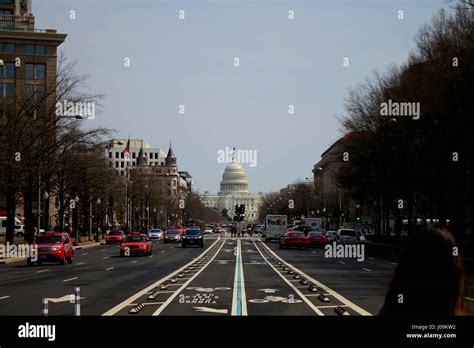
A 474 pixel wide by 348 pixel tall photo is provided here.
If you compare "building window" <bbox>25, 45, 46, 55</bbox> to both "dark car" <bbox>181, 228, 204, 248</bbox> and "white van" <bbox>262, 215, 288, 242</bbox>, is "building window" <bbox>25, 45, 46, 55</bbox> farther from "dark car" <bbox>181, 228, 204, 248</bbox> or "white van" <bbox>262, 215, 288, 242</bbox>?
"dark car" <bbox>181, 228, 204, 248</bbox>

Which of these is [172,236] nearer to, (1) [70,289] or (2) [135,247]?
(2) [135,247]

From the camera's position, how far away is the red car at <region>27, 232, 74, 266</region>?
40406mm

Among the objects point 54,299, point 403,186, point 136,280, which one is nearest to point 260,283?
point 136,280

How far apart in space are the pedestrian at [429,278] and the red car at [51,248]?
37.5 m

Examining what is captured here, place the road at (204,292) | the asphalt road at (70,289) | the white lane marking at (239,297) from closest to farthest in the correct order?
the white lane marking at (239,297), the road at (204,292), the asphalt road at (70,289)

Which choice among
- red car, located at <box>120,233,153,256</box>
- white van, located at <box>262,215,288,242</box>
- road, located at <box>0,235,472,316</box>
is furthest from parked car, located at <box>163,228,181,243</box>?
road, located at <box>0,235,472,316</box>

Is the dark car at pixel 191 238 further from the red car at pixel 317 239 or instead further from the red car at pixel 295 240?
the red car at pixel 317 239

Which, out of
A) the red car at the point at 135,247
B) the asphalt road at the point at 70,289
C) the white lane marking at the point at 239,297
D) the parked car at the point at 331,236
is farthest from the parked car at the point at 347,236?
the white lane marking at the point at 239,297

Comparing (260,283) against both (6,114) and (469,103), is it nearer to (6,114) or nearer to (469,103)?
(469,103)

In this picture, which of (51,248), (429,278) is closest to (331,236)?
(51,248)

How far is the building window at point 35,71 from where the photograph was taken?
10644 cm

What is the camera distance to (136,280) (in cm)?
2677

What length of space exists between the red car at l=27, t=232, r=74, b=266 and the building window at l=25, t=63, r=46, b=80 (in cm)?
6909

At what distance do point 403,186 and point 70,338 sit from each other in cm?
5769
